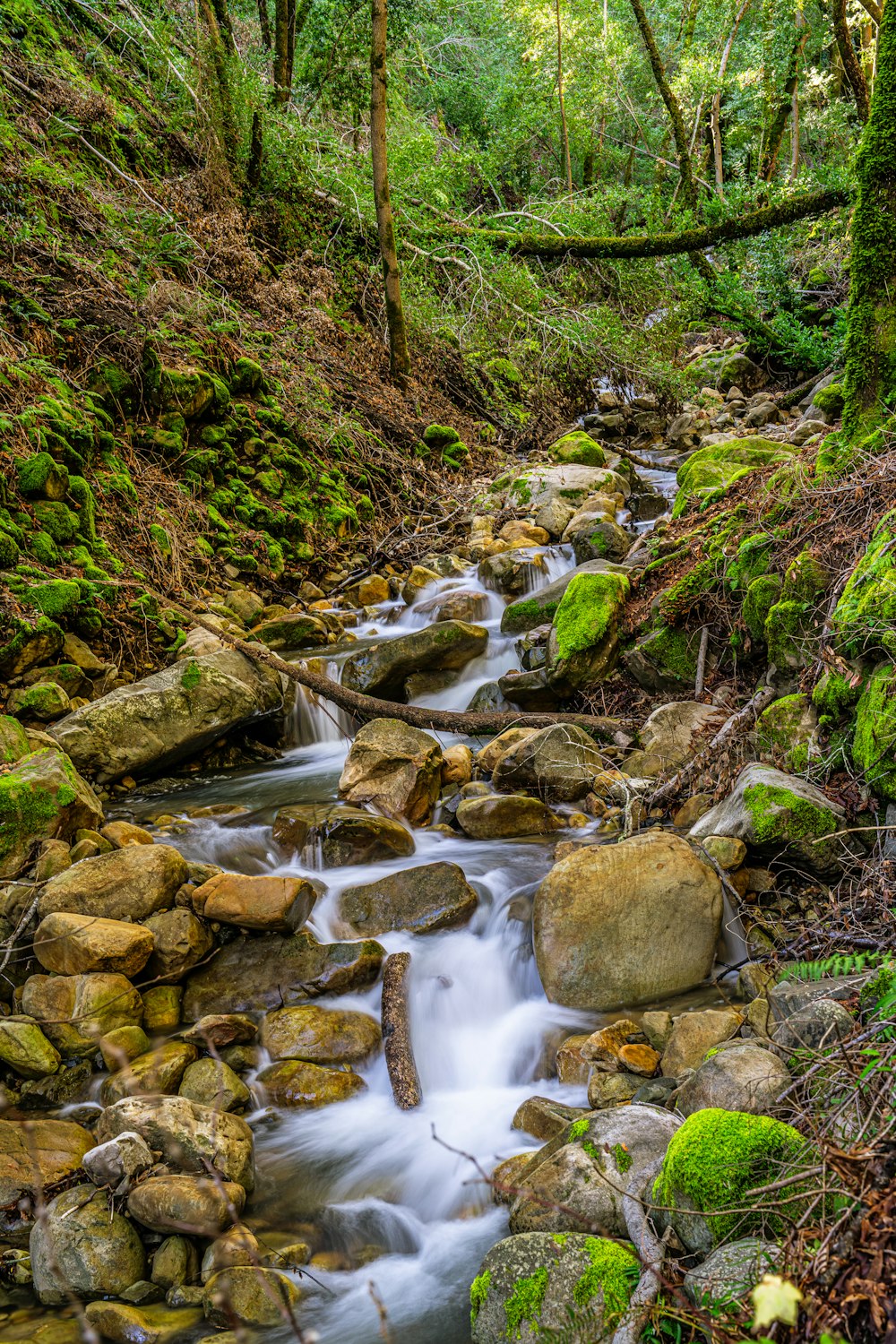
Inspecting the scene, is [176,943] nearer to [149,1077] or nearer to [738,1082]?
[149,1077]

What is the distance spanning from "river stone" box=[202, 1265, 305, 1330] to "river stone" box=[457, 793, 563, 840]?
2891 millimetres

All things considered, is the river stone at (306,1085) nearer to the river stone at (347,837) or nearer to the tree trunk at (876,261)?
the river stone at (347,837)

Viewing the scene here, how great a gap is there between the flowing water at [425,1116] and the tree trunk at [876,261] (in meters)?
3.24

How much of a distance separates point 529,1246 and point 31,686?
507 centimetres

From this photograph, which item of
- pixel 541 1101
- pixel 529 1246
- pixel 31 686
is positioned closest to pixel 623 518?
pixel 31 686

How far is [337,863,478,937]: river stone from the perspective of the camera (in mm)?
4684

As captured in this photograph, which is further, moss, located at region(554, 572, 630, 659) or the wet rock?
moss, located at region(554, 572, 630, 659)

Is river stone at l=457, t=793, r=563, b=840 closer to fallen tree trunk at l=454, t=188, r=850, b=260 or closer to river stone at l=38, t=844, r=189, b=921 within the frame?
river stone at l=38, t=844, r=189, b=921

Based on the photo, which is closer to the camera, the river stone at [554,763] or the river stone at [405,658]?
the river stone at [554,763]

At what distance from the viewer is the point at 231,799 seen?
20.0ft

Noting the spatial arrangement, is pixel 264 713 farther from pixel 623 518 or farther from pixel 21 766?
pixel 623 518

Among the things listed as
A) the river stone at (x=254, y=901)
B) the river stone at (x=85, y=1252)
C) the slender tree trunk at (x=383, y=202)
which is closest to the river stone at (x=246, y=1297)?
the river stone at (x=85, y=1252)

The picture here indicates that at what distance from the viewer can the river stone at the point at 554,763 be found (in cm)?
559

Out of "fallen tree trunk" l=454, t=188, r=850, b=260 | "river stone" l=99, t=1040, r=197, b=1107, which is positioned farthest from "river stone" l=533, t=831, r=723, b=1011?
"fallen tree trunk" l=454, t=188, r=850, b=260
